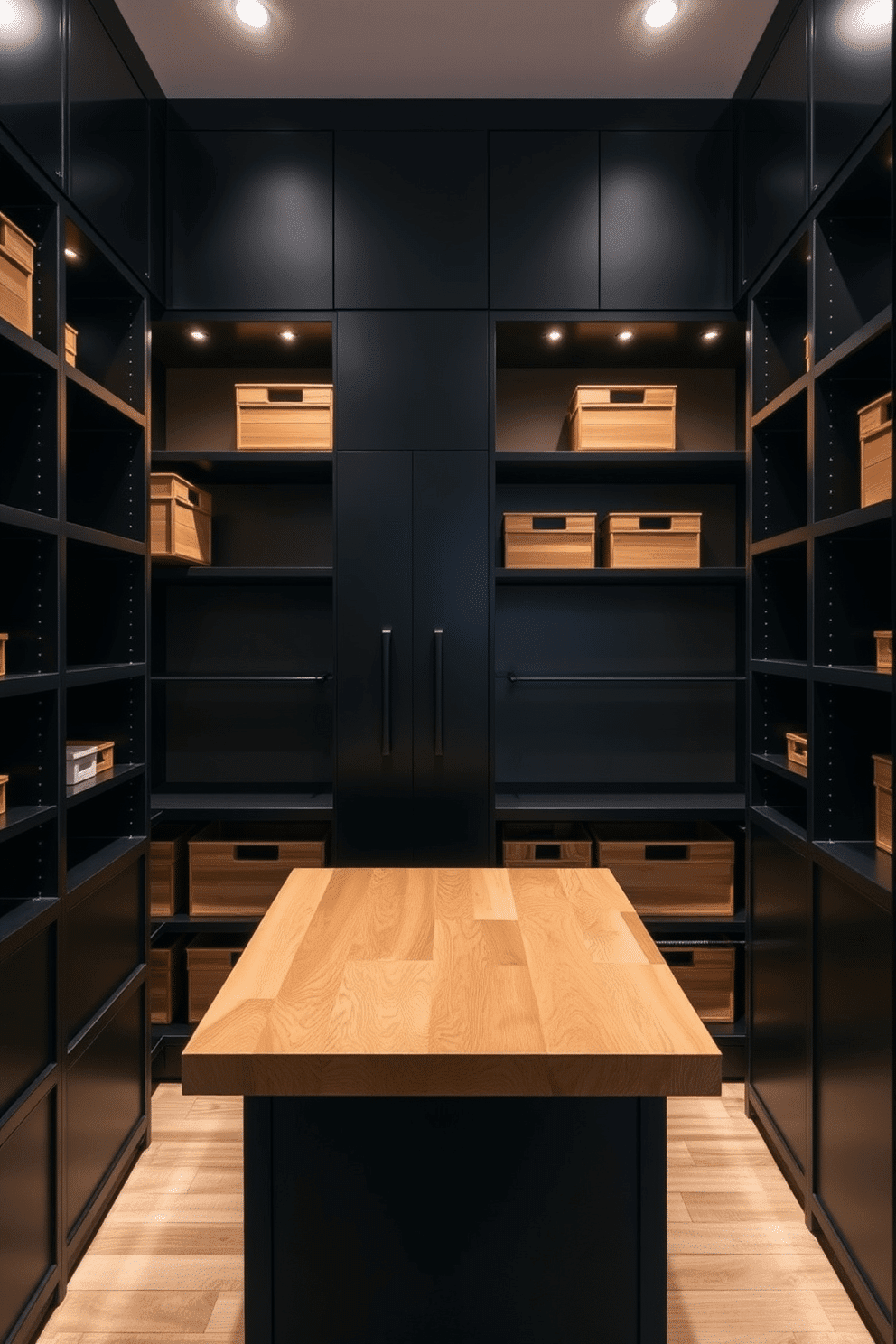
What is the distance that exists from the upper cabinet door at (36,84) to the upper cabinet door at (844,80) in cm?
Result: 167

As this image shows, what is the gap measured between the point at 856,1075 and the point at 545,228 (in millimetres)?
2516

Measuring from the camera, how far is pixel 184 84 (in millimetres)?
2824

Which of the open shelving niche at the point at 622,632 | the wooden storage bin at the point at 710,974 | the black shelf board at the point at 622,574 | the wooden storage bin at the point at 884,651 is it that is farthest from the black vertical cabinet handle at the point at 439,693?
the wooden storage bin at the point at 884,651

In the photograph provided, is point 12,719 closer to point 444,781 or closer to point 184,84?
point 444,781

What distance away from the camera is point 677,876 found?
10.0 feet

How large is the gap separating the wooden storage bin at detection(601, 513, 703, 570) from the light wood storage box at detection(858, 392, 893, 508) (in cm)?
97

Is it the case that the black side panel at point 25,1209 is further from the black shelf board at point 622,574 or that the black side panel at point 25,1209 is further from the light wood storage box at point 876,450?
the light wood storage box at point 876,450

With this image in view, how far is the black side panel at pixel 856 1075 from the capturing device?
1.82 m

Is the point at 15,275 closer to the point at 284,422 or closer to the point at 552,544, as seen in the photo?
the point at 284,422

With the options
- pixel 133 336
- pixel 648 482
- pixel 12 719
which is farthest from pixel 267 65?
pixel 12 719

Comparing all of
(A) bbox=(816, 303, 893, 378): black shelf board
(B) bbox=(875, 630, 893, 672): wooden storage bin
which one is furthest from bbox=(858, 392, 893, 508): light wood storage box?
(B) bbox=(875, 630, 893, 672): wooden storage bin

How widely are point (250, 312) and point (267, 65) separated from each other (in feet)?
2.25

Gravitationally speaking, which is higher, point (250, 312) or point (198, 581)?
point (250, 312)

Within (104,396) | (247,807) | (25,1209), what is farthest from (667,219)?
(25,1209)
